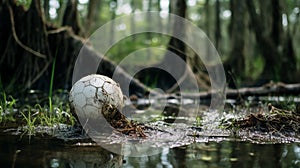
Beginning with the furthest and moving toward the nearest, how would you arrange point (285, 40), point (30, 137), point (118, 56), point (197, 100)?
point (118, 56) → point (285, 40) → point (197, 100) → point (30, 137)

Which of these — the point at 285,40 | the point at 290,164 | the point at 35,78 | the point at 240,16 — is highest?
the point at 240,16

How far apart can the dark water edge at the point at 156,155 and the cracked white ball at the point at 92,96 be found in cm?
52

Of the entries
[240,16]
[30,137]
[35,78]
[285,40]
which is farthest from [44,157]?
[240,16]

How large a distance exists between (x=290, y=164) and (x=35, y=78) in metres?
4.93

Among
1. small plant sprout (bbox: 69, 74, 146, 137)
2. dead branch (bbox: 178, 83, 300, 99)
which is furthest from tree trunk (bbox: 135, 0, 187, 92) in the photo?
small plant sprout (bbox: 69, 74, 146, 137)

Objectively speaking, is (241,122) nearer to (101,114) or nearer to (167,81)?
(101,114)

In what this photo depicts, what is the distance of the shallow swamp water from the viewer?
2588 mm

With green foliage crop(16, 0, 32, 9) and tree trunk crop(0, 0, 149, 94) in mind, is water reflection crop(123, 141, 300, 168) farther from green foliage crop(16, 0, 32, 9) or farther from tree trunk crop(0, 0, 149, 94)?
green foliage crop(16, 0, 32, 9)

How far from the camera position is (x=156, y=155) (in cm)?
280

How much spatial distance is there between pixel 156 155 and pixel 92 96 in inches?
43.1

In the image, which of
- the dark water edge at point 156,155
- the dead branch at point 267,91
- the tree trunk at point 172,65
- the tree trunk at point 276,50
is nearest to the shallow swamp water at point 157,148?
the dark water edge at point 156,155

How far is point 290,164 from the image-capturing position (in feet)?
8.39

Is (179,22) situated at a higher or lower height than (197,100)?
higher

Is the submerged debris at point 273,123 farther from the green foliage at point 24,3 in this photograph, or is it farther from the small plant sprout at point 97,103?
Result: the green foliage at point 24,3
